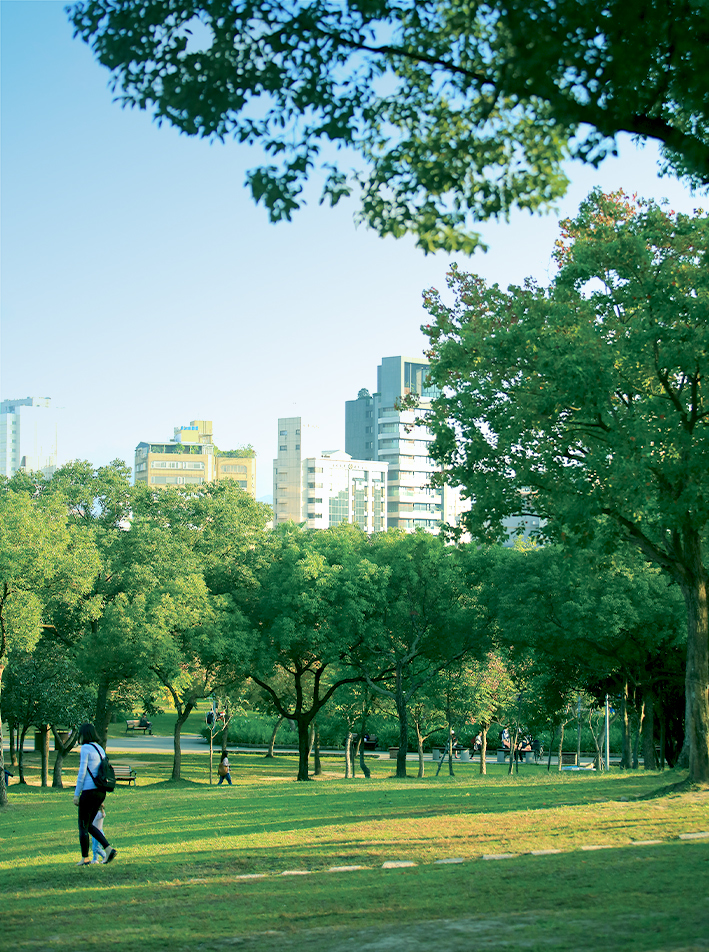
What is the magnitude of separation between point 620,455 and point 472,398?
3.75 meters

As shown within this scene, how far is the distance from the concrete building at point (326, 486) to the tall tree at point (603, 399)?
169579 millimetres

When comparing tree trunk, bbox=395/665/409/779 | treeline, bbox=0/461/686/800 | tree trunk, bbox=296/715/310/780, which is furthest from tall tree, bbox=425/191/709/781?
tree trunk, bbox=296/715/310/780

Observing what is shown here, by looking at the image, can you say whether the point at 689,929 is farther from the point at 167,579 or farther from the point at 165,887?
the point at 167,579

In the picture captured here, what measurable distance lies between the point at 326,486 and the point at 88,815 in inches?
7065

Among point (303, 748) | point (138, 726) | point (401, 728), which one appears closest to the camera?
point (401, 728)

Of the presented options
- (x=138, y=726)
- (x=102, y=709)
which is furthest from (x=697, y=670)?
(x=138, y=726)

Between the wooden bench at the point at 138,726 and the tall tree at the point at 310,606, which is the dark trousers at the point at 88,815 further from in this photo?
the wooden bench at the point at 138,726

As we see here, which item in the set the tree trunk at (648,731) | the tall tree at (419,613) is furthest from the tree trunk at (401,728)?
the tree trunk at (648,731)

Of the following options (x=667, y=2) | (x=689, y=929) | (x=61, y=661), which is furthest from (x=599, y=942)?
(x=61, y=661)

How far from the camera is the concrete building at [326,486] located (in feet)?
627

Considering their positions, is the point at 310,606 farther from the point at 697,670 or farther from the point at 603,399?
the point at 603,399

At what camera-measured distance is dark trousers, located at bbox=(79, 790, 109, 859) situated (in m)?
11.8

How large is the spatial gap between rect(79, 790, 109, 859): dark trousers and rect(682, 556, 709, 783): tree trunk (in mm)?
11007

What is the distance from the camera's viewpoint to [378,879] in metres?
10.2
